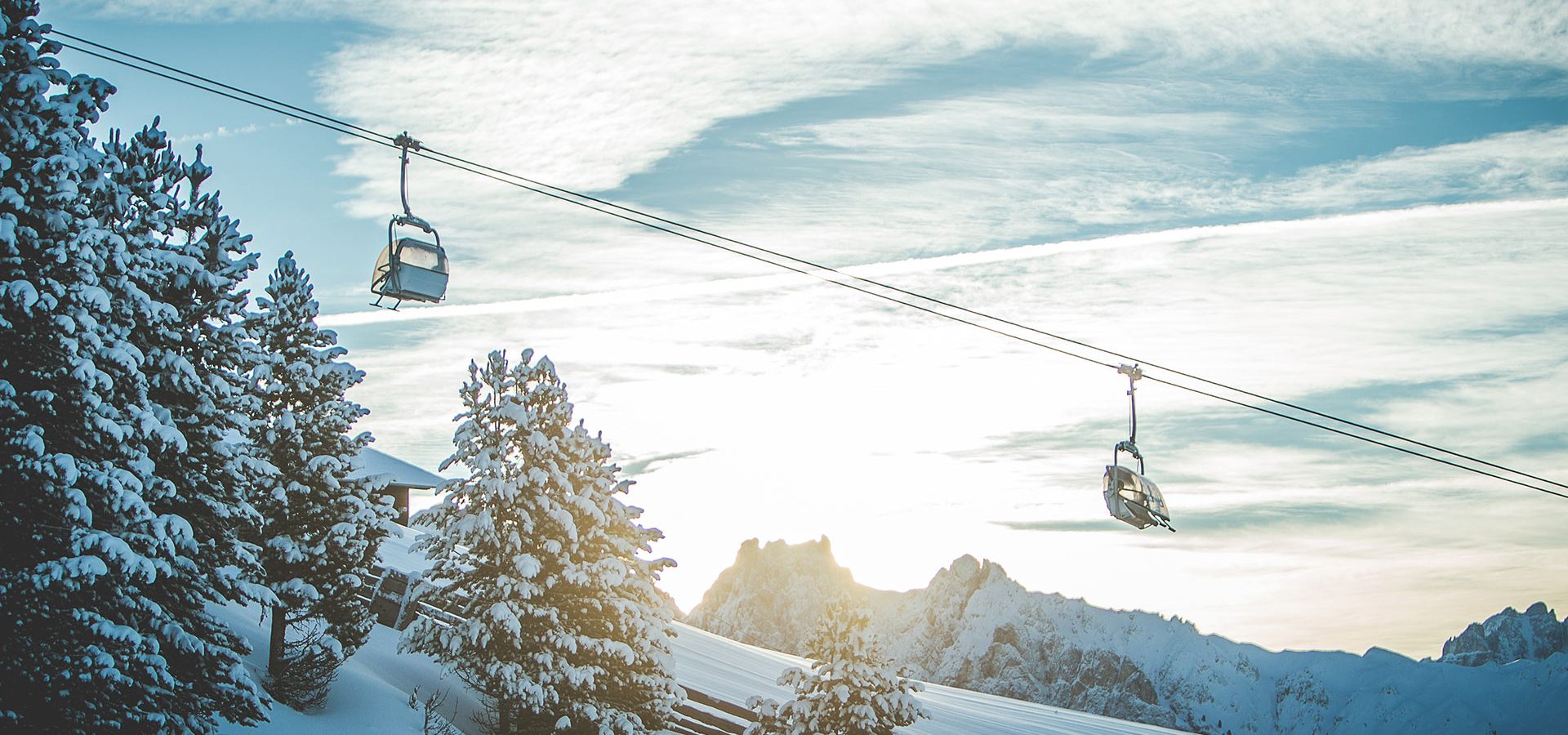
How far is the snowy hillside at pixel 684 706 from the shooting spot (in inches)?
997

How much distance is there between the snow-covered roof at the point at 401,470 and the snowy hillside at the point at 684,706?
2740mm

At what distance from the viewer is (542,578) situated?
1051 inches

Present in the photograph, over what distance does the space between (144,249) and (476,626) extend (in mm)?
10308

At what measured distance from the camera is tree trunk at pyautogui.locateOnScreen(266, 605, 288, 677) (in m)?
24.9

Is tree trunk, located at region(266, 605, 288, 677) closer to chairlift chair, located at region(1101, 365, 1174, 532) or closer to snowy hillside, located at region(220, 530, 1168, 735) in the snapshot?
snowy hillside, located at region(220, 530, 1168, 735)

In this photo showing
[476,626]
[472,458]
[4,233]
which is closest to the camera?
[4,233]

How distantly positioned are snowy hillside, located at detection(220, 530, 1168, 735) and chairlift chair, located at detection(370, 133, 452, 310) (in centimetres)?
1080

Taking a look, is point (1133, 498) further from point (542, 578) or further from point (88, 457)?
point (88, 457)

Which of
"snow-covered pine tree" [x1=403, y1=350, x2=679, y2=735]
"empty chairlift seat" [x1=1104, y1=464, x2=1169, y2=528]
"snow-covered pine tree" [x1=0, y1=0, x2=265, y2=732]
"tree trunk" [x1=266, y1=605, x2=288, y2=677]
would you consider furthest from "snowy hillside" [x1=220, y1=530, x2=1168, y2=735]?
"empty chairlift seat" [x1=1104, y1=464, x2=1169, y2=528]

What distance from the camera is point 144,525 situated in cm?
1744

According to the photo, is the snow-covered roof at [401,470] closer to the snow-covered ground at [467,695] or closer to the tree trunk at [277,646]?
the snow-covered ground at [467,695]

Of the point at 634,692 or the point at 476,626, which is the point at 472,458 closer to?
the point at 476,626

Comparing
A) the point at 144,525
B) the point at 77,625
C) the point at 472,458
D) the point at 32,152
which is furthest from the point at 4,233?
the point at 472,458

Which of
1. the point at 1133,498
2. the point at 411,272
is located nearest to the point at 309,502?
the point at 411,272
